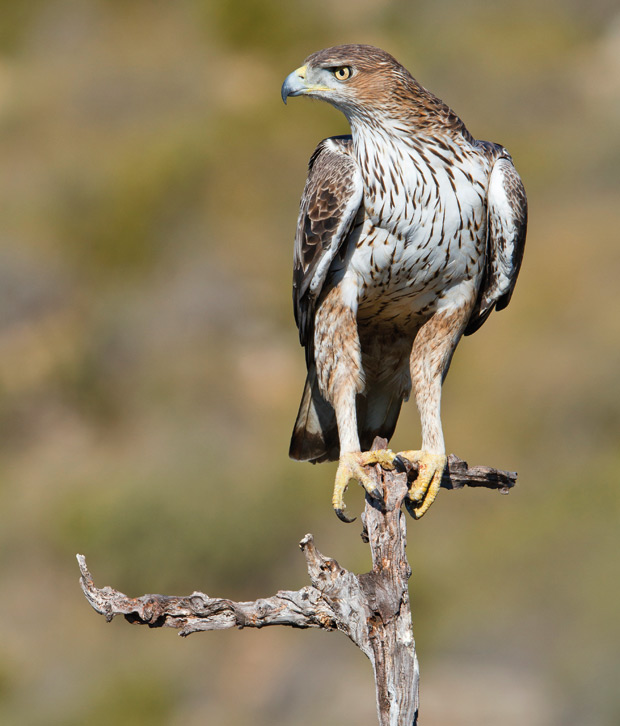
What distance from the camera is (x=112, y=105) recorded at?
19656 millimetres

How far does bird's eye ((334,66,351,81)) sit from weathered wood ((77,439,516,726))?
245 cm

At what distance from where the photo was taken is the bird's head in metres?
4.98

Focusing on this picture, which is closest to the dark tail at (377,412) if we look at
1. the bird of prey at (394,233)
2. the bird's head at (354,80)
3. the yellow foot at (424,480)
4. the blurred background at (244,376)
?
the bird of prey at (394,233)

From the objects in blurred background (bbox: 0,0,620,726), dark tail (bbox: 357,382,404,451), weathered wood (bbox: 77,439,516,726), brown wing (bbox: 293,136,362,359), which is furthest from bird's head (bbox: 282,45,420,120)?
blurred background (bbox: 0,0,620,726)

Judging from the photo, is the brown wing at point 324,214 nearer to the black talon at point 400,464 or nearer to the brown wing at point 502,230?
the brown wing at point 502,230

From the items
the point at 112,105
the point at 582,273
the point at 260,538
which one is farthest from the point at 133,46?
the point at 260,538

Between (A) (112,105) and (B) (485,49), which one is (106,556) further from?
(B) (485,49)

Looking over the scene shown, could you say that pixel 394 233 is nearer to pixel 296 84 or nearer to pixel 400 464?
pixel 296 84

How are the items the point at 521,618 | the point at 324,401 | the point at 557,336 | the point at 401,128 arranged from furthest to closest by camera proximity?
the point at 557,336
the point at 521,618
the point at 324,401
the point at 401,128

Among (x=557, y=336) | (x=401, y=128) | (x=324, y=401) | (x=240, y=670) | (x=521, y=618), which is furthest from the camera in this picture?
(x=557, y=336)

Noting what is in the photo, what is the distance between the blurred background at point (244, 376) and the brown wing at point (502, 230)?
5.74 m

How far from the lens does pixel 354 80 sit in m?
5.00

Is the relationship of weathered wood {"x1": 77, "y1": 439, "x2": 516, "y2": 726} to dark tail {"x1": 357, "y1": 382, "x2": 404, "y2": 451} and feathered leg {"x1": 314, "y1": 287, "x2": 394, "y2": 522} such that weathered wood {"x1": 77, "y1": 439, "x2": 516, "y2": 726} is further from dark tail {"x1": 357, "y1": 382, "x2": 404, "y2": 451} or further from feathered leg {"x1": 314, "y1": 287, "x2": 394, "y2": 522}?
dark tail {"x1": 357, "y1": 382, "x2": 404, "y2": 451}

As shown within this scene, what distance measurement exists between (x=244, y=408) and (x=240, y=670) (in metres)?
4.47
